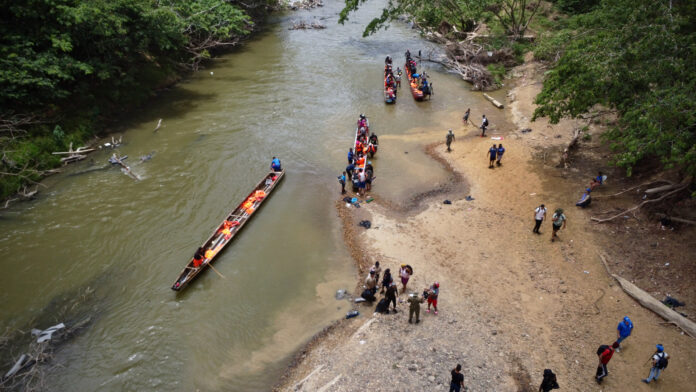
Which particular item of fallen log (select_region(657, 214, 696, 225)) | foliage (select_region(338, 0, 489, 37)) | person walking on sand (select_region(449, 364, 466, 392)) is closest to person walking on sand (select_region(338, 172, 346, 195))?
person walking on sand (select_region(449, 364, 466, 392))

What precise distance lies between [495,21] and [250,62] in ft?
90.7

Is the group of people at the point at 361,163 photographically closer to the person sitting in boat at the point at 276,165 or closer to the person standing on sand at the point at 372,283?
the person sitting in boat at the point at 276,165

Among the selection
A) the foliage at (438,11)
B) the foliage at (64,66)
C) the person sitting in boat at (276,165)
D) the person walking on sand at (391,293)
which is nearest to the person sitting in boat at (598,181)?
the person walking on sand at (391,293)

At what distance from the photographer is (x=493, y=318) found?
1337 centimetres

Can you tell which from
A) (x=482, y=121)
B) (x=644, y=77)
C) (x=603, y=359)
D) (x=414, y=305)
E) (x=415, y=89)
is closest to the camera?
(x=603, y=359)

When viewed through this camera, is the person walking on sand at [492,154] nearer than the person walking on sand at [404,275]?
No

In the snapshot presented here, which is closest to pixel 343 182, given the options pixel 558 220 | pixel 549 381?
pixel 558 220

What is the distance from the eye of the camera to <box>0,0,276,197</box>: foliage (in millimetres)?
20578

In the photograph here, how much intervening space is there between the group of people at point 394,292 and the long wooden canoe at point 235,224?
264 inches

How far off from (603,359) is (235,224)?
49.0 feet

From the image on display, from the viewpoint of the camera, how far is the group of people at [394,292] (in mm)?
13152

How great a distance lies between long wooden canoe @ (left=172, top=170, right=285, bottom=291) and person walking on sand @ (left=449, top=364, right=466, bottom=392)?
10535 mm

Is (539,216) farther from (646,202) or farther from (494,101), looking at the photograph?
(494,101)

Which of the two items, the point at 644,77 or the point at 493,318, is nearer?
the point at 493,318
